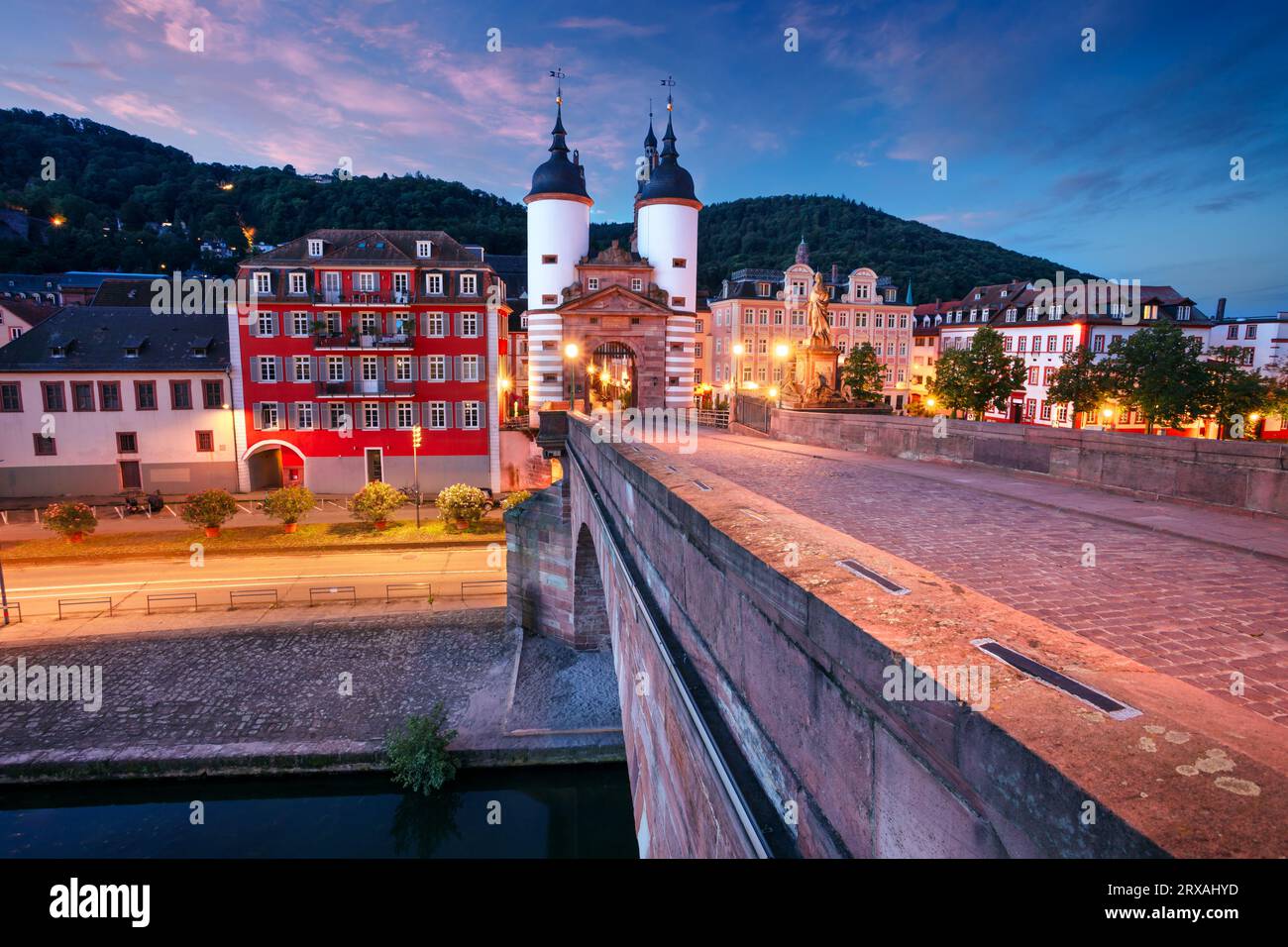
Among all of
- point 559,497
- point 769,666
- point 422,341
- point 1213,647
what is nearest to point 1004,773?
point 769,666

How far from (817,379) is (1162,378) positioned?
81.3 ft

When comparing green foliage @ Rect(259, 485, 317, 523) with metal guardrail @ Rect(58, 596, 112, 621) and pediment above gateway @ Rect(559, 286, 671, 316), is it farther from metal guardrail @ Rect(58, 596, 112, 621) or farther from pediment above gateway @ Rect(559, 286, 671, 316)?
pediment above gateway @ Rect(559, 286, 671, 316)

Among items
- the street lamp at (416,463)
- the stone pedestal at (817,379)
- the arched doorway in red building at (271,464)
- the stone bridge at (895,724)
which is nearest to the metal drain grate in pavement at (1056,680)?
the stone bridge at (895,724)

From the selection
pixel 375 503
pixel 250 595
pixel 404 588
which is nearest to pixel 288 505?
pixel 375 503

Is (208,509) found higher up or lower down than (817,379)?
lower down

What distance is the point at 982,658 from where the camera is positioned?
2.86 m

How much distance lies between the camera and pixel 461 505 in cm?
3422

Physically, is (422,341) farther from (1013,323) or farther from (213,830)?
(1013,323)

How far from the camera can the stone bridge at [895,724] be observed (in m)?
2.04

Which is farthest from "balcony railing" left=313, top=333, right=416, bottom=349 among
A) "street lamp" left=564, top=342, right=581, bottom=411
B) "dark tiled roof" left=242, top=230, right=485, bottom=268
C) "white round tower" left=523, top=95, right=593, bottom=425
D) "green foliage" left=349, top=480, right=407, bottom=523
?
"green foliage" left=349, top=480, right=407, bottom=523

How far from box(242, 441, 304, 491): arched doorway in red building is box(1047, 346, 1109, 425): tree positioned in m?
45.7

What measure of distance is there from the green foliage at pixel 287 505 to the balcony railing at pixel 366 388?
29.2 ft

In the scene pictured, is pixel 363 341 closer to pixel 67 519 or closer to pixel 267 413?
pixel 267 413

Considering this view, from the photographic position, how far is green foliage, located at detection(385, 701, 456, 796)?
1750cm
